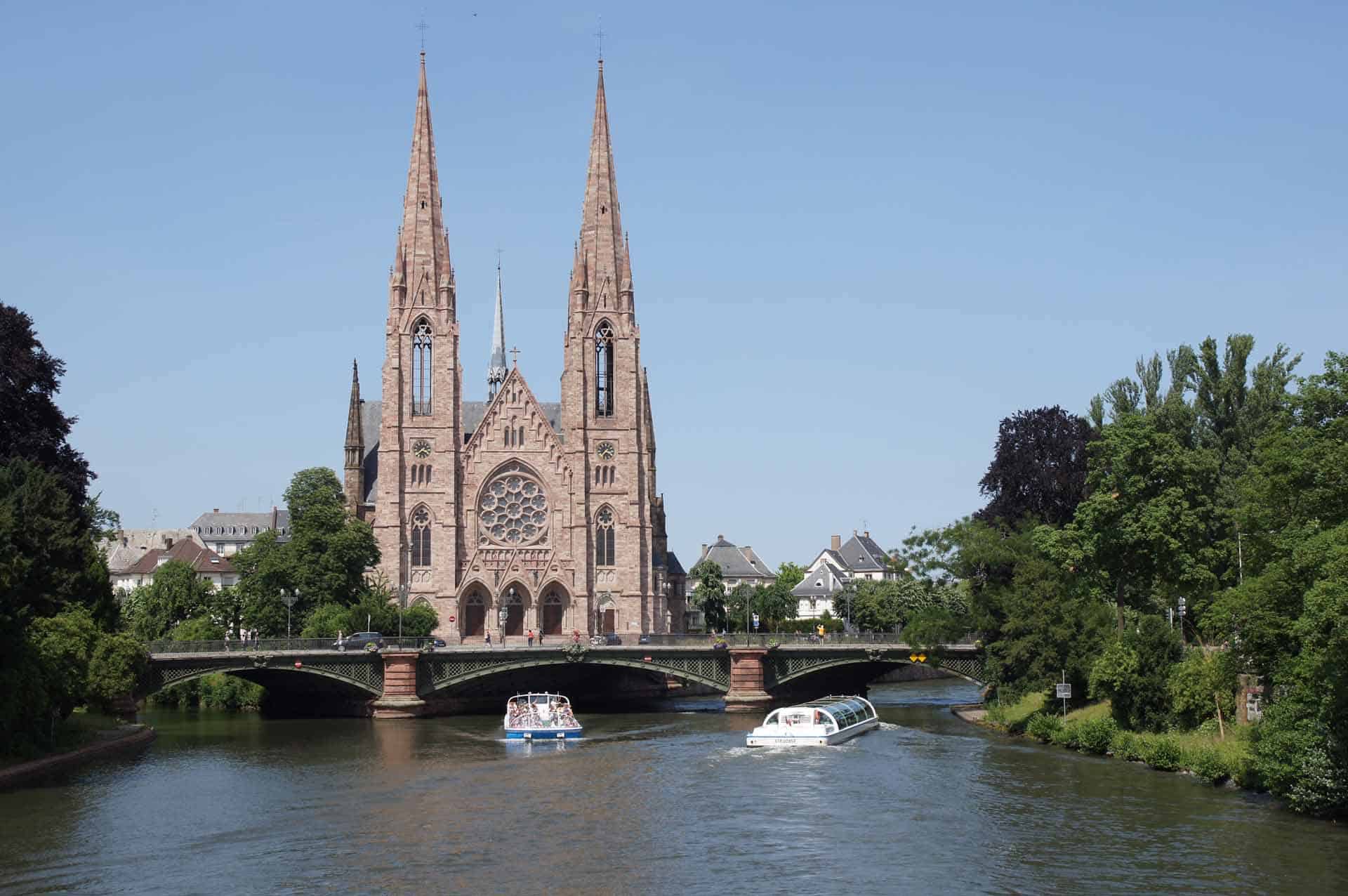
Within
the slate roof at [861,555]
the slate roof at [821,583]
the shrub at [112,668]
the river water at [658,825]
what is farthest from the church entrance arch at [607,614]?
the slate roof at [861,555]

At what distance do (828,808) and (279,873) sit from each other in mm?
15321

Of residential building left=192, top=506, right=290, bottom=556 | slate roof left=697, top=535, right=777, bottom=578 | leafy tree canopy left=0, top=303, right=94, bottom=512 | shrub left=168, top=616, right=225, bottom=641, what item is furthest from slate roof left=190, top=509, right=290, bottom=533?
leafy tree canopy left=0, top=303, right=94, bottom=512

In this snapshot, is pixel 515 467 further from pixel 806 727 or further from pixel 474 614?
pixel 806 727

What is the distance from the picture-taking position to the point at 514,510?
358 ft

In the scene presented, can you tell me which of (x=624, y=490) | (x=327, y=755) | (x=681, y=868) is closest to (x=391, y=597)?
(x=624, y=490)

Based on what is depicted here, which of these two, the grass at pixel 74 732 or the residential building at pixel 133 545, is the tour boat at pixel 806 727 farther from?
the residential building at pixel 133 545

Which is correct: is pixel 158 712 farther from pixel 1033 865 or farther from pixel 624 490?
pixel 1033 865

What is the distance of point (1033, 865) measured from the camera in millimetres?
35656

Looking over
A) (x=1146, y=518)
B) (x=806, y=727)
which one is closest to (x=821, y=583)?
(x=806, y=727)

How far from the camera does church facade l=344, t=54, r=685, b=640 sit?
106m

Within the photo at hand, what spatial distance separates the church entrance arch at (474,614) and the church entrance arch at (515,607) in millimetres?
1477

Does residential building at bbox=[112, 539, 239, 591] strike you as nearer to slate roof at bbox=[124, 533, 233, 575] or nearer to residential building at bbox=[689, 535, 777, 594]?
slate roof at bbox=[124, 533, 233, 575]

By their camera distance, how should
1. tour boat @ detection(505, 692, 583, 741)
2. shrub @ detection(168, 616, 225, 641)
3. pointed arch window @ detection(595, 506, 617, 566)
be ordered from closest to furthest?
1. tour boat @ detection(505, 692, 583, 741)
2. shrub @ detection(168, 616, 225, 641)
3. pointed arch window @ detection(595, 506, 617, 566)

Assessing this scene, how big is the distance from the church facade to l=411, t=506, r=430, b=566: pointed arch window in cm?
9
